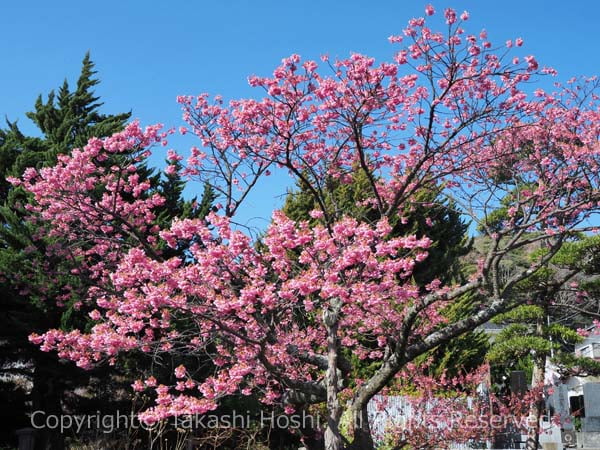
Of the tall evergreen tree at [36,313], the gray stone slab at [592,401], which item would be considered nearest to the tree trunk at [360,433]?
the tall evergreen tree at [36,313]

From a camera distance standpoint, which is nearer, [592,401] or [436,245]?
[436,245]

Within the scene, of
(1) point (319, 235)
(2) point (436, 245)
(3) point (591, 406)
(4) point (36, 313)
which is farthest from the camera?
(3) point (591, 406)

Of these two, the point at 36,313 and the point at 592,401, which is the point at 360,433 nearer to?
the point at 36,313

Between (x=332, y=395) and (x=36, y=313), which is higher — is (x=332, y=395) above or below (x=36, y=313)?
below

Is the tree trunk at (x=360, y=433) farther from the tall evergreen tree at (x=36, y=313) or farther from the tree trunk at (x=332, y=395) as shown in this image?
the tall evergreen tree at (x=36, y=313)

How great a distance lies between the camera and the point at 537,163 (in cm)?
796

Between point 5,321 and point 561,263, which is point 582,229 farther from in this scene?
point 5,321

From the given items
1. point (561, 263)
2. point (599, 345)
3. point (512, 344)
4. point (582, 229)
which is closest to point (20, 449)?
point (582, 229)

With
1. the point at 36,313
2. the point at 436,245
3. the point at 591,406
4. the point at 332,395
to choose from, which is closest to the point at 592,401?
the point at 591,406

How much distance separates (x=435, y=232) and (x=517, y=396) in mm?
5625

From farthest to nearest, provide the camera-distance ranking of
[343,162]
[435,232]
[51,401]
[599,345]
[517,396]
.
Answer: [599,345]
[435,232]
[517,396]
[51,401]
[343,162]

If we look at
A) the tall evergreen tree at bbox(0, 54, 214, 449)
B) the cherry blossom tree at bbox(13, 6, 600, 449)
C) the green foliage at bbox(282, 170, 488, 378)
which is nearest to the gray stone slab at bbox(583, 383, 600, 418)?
the green foliage at bbox(282, 170, 488, 378)

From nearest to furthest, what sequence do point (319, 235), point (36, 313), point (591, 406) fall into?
point (319, 235) < point (36, 313) < point (591, 406)

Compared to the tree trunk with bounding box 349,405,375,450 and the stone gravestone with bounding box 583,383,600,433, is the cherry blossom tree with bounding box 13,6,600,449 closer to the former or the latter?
the tree trunk with bounding box 349,405,375,450
